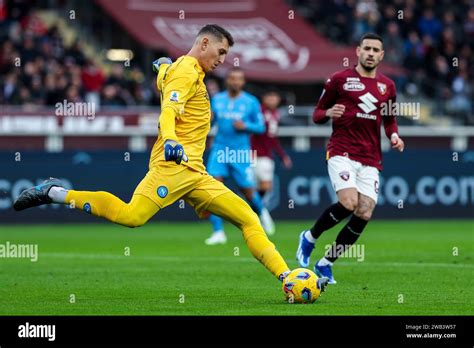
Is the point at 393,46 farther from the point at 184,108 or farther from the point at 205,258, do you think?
the point at 184,108

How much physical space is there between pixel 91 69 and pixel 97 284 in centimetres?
1687

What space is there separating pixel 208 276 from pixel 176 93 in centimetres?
369

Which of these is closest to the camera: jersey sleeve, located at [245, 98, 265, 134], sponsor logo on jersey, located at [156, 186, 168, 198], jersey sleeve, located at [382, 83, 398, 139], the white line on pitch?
sponsor logo on jersey, located at [156, 186, 168, 198]

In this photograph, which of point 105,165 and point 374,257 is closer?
point 374,257

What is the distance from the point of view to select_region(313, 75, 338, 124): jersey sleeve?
1341 cm

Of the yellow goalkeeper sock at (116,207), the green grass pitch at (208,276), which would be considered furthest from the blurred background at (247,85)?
the yellow goalkeeper sock at (116,207)

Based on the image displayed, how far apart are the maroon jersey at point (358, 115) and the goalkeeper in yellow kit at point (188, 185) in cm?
231

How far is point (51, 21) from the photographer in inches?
1261

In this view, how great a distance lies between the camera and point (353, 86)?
13398mm

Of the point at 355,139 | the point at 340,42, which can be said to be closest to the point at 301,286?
the point at 355,139

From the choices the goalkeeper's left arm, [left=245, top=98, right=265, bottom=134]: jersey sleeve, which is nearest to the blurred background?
[left=245, top=98, right=265, bottom=134]: jersey sleeve

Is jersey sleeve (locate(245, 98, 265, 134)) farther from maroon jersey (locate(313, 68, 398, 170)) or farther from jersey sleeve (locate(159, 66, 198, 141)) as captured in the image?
jersey sleeve (locate(159, 66, 198, 141))
